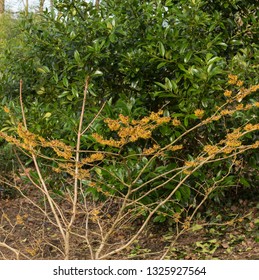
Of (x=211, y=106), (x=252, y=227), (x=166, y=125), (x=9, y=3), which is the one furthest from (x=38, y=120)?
(x=9, y=3)

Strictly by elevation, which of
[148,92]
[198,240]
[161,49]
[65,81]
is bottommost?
[198,240]

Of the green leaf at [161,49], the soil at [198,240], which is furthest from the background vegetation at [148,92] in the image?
the soil at [198,240]

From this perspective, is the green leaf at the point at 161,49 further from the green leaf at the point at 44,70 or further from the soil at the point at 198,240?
the soil at the point at 198,240

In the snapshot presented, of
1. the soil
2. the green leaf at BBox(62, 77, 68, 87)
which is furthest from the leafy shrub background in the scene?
the soil

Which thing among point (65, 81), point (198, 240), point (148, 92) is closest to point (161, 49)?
point (148, 92)

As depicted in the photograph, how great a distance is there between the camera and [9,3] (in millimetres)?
14242

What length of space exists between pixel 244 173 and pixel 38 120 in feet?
6.29

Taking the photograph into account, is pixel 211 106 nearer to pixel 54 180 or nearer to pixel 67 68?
pixel 67 68

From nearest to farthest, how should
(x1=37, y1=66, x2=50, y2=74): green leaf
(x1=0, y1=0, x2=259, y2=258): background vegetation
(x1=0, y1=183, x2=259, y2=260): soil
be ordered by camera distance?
(x1=0, y1=0, x2=259, y2=258): background vegetation
(x1=0, y1=183, x2=259, y2=260): soil
(x1=37, y1=66, x2=50, y2=74): green leaf

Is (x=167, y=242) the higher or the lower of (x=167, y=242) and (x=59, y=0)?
the lower

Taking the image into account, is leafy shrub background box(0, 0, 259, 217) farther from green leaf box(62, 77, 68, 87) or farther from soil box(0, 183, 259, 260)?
soil box(0, 183, 259, 260)

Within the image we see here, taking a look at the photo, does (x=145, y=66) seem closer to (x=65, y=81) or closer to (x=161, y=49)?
(x=161, y=49)

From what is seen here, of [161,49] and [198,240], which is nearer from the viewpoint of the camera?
[161,49]

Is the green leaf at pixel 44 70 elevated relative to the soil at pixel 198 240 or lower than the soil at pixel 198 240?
elevated
